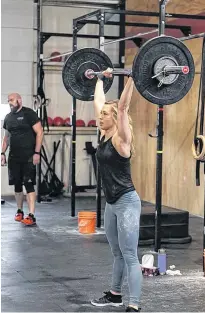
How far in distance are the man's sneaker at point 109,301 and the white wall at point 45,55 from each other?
530 centimetres

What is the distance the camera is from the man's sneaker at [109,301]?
11.8ft

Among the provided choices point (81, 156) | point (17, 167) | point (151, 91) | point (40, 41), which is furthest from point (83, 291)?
point (81, 156)

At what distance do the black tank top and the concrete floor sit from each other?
684 millimetres

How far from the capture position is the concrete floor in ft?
12.1

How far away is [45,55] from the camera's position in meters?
9.02

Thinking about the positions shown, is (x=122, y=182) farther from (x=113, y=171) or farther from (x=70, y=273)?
(x=70, y=273)

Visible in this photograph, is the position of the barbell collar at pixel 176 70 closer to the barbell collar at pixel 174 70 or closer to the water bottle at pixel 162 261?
the barbell collar at pixel 174 70

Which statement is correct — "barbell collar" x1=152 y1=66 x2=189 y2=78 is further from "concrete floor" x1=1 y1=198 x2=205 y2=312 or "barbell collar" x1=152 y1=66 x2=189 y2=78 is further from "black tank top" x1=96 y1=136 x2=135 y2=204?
"concrete floor" x1=1 y1=198 x2=205 y2=312

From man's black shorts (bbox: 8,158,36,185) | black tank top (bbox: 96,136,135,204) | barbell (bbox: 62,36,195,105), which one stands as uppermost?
barbell (bbox: 62,36,195,105)

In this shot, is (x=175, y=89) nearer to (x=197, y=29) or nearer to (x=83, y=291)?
(x=83, y=291)

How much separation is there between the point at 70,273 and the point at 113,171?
1.35m

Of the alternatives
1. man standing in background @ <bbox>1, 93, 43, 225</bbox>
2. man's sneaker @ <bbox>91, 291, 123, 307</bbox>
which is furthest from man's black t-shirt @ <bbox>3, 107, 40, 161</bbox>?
man's sneaker @ <bbox>91, 291, 123, 307</bbox>

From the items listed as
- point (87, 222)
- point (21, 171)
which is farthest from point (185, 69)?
point (21, 171)

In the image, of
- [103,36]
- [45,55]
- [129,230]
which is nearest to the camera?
[129,230]
